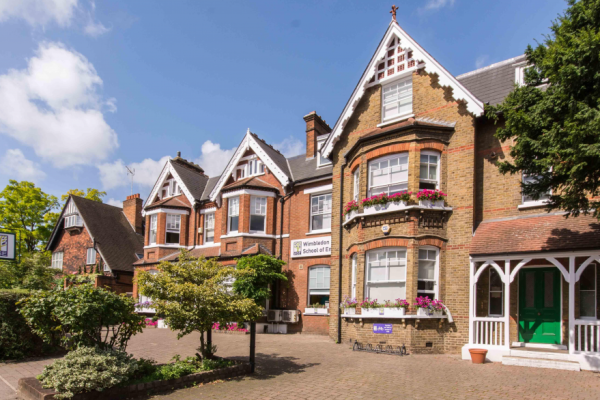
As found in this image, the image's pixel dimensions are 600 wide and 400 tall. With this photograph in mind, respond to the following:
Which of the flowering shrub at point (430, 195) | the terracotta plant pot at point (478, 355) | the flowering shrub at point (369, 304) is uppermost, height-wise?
the flowering shrub at point (430, 195)

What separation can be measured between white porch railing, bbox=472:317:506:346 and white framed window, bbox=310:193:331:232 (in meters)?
8.25

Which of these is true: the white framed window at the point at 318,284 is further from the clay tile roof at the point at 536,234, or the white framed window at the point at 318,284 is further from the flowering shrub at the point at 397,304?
the clay tile roof at the point at 536,234

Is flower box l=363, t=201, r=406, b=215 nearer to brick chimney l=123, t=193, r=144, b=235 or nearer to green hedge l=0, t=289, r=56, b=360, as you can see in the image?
green hedge l=0, t=289, r=56, b=360

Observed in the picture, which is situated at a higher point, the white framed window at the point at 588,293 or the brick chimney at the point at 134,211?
the brick chimney at the point at 134,211

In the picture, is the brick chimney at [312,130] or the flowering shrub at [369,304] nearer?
the flowering shrub at [369,304]

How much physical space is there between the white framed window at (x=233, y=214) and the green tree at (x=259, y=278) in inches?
107

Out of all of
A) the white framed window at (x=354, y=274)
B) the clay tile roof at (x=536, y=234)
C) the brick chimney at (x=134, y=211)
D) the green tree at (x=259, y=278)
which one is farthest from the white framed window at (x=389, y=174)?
the brick chimney at (x=134, y=211)

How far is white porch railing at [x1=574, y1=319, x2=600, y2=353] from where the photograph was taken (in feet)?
35.3

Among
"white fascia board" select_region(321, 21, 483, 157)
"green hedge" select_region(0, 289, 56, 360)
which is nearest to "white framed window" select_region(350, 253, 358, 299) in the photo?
"white fascia board" select_region(321, 21, 483, 157)

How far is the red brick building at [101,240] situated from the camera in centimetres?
2769

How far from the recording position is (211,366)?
9656 millimetres

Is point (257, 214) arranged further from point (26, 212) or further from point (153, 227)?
point (26, 212)

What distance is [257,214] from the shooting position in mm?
21625

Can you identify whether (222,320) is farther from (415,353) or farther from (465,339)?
(465,339)
